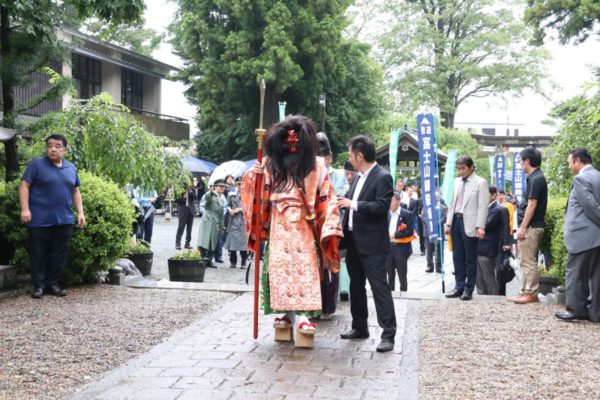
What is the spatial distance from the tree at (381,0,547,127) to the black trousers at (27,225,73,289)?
3556 centimetres

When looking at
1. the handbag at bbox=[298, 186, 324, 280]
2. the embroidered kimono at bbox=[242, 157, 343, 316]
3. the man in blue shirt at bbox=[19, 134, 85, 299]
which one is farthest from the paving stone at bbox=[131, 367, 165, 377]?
the man in blue shirt at bbox=[19, 134, 85, 299]

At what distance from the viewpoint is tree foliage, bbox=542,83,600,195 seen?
29.8 feet

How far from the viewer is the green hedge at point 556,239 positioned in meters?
8.01

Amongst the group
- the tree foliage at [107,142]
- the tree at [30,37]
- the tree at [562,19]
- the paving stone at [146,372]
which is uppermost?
the tree at [562,19]

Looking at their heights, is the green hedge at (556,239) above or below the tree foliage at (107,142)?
below

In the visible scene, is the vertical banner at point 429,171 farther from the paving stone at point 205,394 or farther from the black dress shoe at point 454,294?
the paving stone at point 205,394

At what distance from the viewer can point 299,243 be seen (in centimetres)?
564

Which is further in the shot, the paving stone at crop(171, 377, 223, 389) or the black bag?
the black bag

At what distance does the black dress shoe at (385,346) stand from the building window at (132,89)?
89.5ft

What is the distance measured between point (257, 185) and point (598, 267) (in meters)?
3.77

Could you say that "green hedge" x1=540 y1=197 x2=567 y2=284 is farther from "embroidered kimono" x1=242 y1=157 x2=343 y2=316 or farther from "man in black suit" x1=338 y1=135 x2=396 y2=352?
"embroidered kimono" x1=242 y1=157 x2=343 y2=316

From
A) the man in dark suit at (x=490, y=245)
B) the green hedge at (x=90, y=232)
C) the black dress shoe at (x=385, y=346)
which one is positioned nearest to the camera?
the black dress shoe at (x=385, y=346)

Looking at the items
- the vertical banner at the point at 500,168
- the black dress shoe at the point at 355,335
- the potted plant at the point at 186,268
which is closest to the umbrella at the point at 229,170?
the vertical banner at the point at 500,168

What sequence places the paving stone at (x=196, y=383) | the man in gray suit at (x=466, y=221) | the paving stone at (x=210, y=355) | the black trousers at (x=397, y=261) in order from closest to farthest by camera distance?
1. the paving stone at (x=196, y=383)
2. the paving stone at (x=210, y=355)
3. the man in gray suit at (x=466, y=221)
4. the black trousers at (x=397, y=261)
